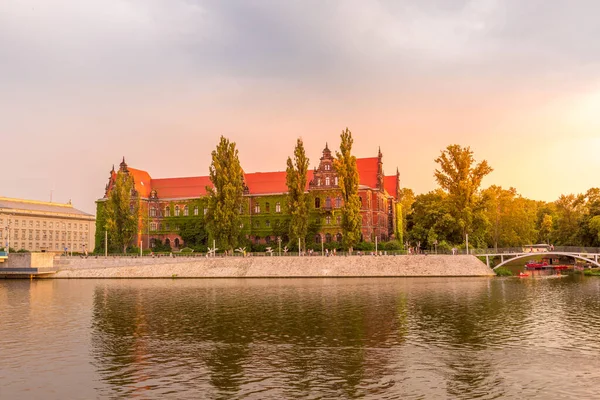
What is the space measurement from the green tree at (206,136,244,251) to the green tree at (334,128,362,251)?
685 inches

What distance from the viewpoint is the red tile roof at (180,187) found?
117075 millimetres

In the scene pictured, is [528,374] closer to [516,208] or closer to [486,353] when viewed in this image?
[486,353]

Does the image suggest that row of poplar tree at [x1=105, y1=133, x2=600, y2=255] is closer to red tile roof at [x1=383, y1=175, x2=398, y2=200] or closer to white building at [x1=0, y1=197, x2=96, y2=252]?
red tile roof at [x1=383, y1=175, x2=398, y2=200]

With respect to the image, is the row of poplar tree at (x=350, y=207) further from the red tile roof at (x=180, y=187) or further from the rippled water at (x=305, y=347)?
the rippled water at (x=305, y=347)

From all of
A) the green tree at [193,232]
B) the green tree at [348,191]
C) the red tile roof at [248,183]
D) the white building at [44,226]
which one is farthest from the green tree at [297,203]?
the white building at [44,226]

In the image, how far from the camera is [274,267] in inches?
3196

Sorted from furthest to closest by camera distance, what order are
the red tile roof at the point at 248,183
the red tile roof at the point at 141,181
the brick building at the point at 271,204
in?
the red tile roof at the point at 141,181, the red tile roof at the point at 248,183, the brick building at the point at 271,204

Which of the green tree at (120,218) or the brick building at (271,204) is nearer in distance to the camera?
the green tree at (120,218)

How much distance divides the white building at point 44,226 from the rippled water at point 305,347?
9110cm

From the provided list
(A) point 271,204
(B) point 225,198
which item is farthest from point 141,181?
(B) point 225,198

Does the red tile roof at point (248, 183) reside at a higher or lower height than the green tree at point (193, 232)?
higher

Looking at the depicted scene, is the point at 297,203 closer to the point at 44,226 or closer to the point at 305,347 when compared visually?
the point at 305,347

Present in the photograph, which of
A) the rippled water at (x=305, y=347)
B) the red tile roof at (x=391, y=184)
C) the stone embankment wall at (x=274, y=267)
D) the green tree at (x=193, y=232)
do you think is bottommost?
the rippled water at (x=305, y=347)

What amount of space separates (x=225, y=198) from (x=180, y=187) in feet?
111
